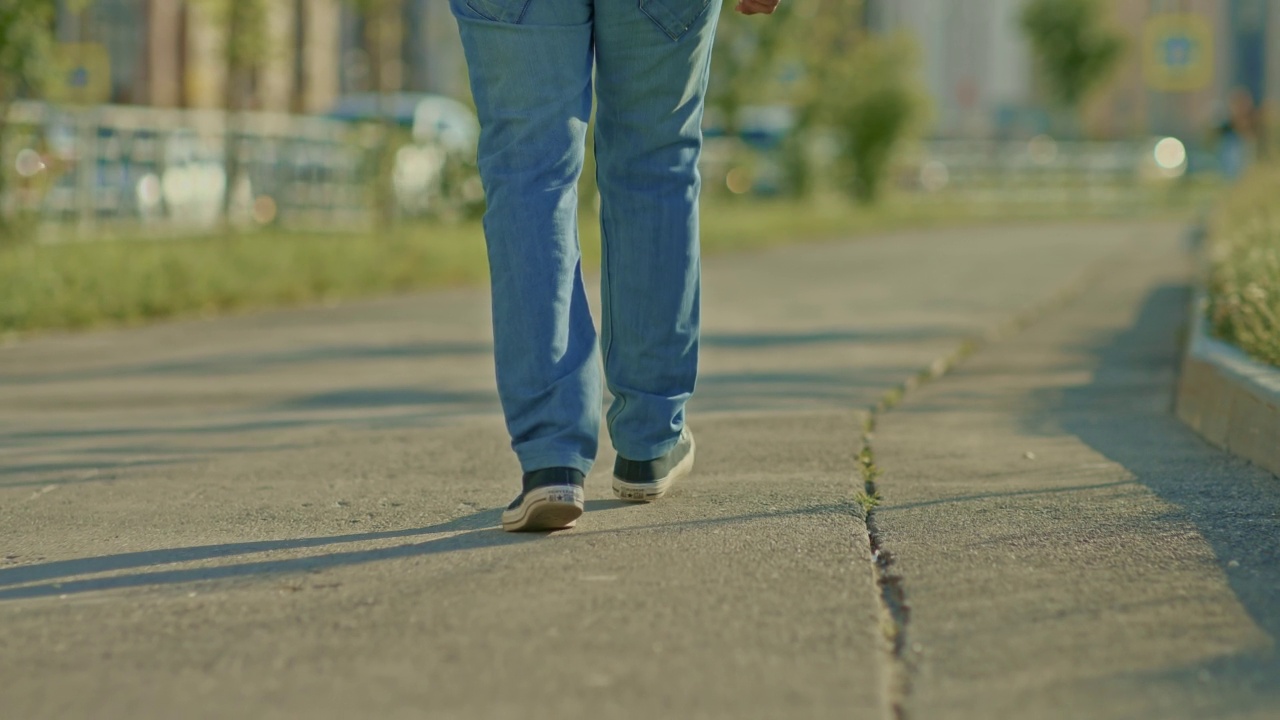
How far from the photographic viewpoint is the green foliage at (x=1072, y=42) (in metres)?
47.5

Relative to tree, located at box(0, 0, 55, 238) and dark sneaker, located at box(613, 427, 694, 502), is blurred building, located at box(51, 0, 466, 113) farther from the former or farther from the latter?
dark sneaker, located at box(613, 427, 694, 502)

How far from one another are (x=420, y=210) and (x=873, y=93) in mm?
11713

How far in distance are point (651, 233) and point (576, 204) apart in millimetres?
372

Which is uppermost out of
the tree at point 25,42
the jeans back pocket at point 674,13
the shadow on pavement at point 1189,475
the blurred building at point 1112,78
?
the jeans back pocket at point 674,13

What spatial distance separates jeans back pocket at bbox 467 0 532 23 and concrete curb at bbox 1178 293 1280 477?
80.4 inches

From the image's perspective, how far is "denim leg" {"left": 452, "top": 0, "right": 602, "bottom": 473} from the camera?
11.9ft

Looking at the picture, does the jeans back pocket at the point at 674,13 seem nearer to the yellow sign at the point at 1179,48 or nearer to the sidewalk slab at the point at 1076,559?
the sidewalk slab at the point at 1076,559

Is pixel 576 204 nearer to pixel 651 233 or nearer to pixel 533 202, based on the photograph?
pixel 533 202

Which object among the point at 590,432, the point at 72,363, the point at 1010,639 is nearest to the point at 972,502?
the point at 590,432

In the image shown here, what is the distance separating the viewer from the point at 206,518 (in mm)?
3979

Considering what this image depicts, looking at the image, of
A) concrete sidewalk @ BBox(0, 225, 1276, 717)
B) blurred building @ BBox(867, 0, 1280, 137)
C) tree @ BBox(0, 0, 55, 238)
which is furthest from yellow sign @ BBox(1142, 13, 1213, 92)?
concrete sidewalk @ BBox(0, 225, 1276, 717)

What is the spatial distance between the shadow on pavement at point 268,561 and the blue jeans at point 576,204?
0.19m

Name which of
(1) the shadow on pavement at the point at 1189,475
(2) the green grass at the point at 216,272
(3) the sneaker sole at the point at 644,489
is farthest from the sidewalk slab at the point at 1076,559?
(2) the green grass at the point at 216,272

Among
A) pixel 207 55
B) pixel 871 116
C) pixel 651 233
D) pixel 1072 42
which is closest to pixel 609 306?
pixel 651 233
